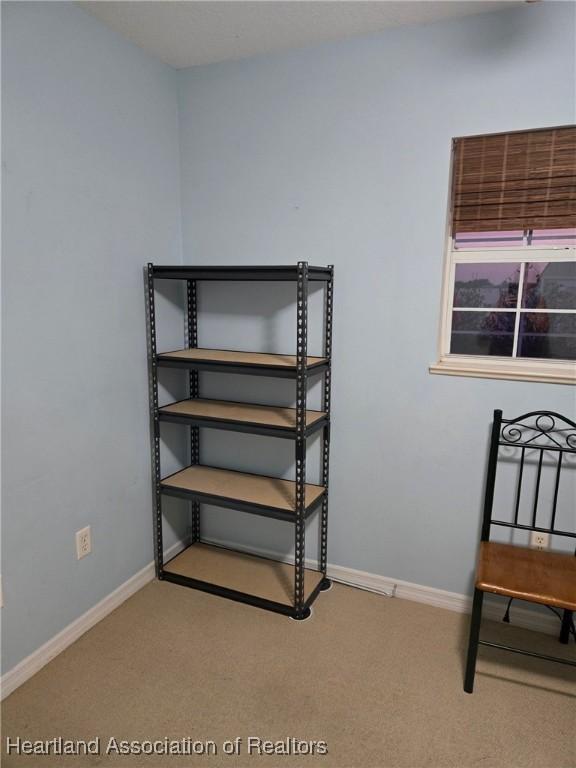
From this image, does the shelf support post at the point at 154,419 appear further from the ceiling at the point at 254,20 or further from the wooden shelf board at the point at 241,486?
the ceiling at the point at 254,20

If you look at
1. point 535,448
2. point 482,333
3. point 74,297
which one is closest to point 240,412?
point 74,297

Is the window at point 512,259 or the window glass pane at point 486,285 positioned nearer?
the window at point 512,259

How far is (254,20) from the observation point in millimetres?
1965

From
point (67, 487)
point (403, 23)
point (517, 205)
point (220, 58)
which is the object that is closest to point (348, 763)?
point (67, 487)

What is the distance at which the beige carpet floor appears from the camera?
64.2 inches

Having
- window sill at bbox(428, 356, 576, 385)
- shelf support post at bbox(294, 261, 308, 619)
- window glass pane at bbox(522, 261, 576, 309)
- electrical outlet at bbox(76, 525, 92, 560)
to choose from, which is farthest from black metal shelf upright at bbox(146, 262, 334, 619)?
window glass pane at bbox(522, 261, 576, 309)

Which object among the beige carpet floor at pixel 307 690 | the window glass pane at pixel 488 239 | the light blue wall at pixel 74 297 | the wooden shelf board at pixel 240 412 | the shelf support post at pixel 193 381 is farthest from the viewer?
the shelf support post at pixel 193 381

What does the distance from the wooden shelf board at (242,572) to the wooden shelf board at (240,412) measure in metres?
0.80

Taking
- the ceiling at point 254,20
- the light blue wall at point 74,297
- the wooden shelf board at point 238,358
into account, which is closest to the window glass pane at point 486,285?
the wooden shelf board at point 238,358

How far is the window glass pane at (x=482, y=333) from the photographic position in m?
2.18

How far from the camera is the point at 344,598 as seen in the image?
241cm

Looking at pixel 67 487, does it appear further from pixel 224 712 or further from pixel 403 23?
pixel 403 23

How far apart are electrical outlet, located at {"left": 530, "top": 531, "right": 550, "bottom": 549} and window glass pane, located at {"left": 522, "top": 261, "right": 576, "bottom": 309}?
0.95 m

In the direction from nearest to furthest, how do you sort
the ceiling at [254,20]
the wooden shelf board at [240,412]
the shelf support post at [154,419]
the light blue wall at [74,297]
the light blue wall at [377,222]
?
the light blue wall at [74,297], the ceiling at [254,20], the light blue wall at [377,222], the wooden shelf board at [240,412], the shelf support post at [154,419]
